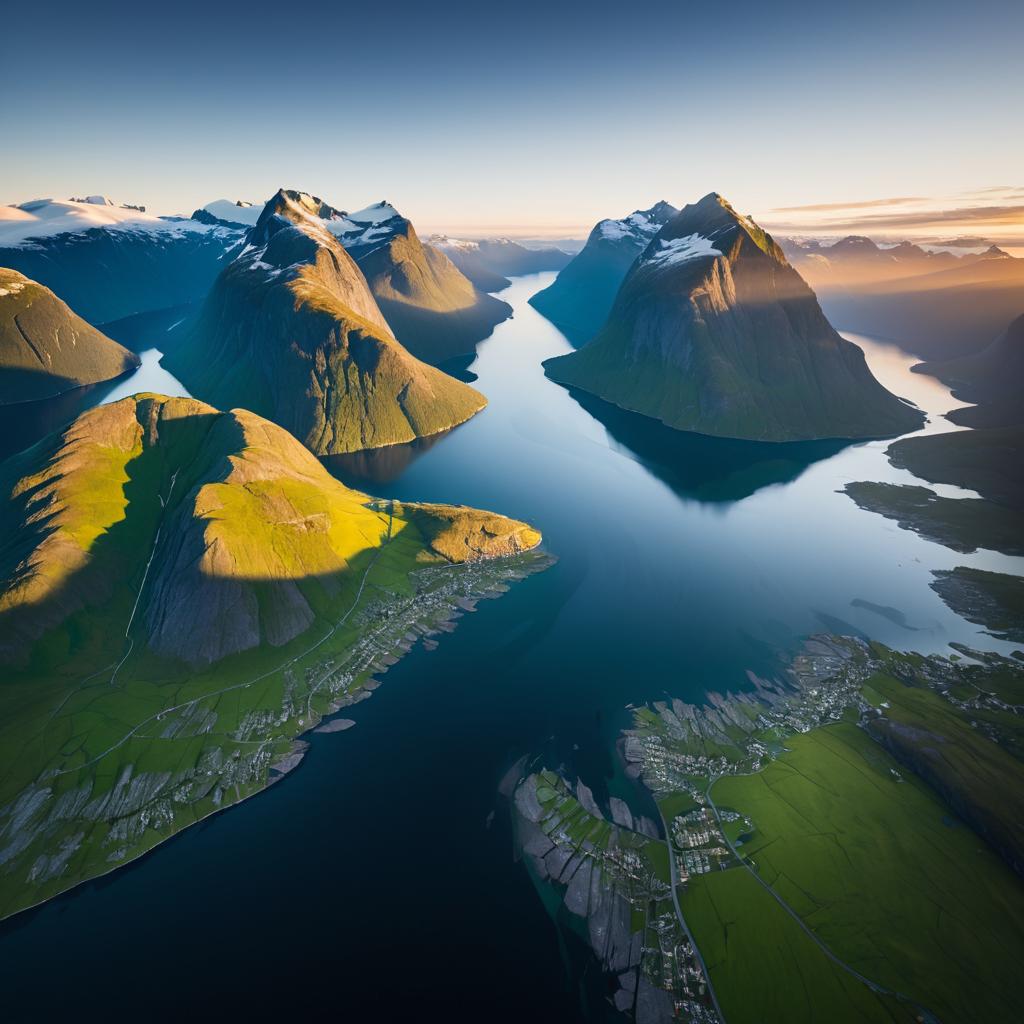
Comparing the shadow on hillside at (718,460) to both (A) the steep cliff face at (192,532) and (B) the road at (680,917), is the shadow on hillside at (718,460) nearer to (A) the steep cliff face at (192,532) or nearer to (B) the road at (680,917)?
(A) the steep cliff face at (192,532)

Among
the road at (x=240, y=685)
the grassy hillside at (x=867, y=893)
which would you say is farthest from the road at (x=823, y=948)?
the road at (x=240, y=685)

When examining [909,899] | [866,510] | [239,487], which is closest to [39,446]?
[239,487]

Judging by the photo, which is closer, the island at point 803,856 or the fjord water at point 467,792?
the fjord water at point 467,792

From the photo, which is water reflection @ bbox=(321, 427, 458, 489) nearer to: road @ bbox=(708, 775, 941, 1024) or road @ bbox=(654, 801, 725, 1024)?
road @ bbox=(654, 801, 725, 1024)

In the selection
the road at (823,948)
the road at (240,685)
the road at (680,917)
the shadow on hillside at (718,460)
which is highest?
the road at (240,685)

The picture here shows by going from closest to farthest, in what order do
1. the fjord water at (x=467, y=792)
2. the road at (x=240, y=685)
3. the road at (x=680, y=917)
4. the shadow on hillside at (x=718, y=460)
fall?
1. the road at (x=680, y=917)
2. the fjord water at (x=467, y=792)
3. the road at (x=240, y=685)
4. the shadow on hillside at (x=718, y=460)

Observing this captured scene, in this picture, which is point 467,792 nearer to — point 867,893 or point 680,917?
point 680,917

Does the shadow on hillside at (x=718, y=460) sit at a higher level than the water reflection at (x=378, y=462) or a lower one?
lower
